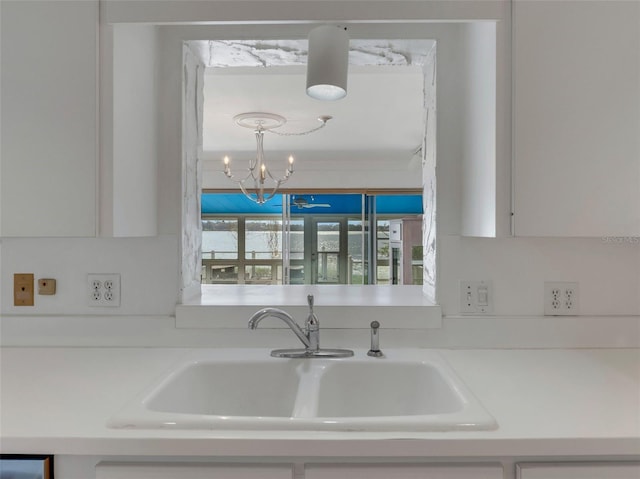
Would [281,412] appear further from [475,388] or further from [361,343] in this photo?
[475,388]

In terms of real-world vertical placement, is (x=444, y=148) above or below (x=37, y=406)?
above

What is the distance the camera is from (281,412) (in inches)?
45.9

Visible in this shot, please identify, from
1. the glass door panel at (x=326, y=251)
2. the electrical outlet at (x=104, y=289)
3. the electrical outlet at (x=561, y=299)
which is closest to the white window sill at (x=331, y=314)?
the electrical outlet at (x=104, y=289)

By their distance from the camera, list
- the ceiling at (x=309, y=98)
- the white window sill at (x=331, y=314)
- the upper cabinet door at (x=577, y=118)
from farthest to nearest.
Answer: the ceiling at (x=309, y=98)
the white window sill at (x=331, y=314)
the upper cabinet door at (x=577, y=118)

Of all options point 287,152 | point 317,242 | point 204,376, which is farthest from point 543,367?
point 317,242

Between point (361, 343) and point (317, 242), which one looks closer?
point (361, 343)

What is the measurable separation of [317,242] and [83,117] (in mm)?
5024

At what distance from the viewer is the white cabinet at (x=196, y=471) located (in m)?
0.77

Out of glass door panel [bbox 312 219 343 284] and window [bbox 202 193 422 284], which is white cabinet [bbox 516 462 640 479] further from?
glass door panel [bbox 312 219 343 284]

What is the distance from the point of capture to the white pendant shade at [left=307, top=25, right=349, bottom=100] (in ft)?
3.92

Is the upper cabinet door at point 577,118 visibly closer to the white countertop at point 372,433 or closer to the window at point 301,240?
the white countertop at point 372,433

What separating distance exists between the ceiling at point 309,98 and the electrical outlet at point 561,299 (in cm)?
80

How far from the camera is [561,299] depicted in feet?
4.34

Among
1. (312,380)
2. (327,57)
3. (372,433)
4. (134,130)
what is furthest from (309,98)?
(372,433)
